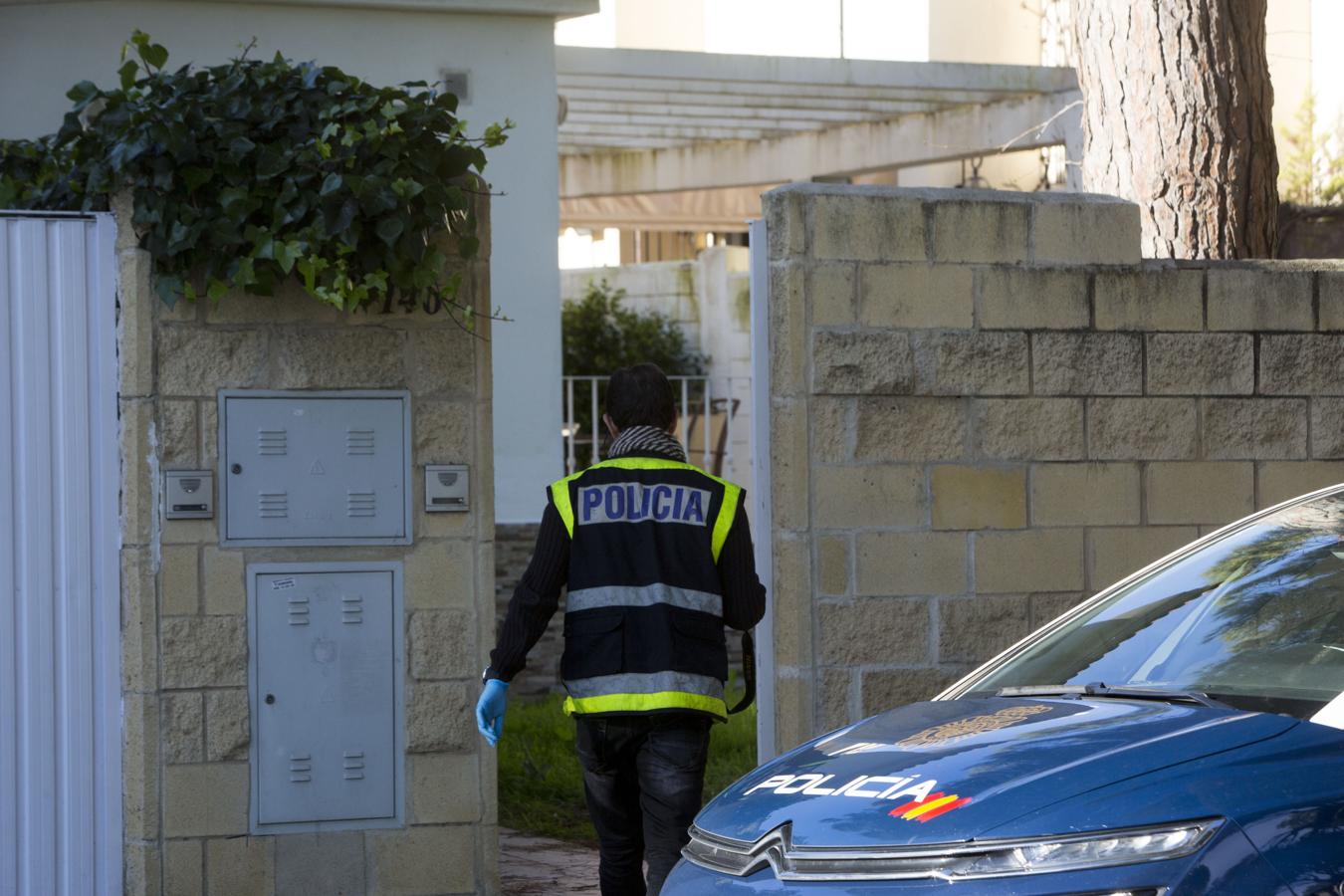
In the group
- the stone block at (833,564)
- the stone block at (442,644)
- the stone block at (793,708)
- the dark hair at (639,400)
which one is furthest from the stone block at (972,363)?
the stone block at (442,644)

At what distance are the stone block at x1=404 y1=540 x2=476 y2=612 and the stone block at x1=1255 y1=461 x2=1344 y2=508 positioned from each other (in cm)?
279

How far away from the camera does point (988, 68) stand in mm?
12781

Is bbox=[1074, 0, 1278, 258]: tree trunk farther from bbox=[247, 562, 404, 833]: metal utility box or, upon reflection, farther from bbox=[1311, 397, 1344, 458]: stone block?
bbox=[247, 562, 404, 833]: metal utility box

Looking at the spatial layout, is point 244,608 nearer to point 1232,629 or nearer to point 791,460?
point 791,460

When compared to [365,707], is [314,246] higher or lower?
higher

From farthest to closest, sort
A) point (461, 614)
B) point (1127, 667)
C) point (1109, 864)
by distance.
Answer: point (461, 614), point (1127, 667), point (1109, 864)

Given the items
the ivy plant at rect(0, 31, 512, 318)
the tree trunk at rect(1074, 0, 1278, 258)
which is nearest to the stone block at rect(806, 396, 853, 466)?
the ivy plant at rect(0, 31, 512, 318)

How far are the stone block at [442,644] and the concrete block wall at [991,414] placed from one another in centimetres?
103

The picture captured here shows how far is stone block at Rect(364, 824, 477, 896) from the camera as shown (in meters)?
5.41

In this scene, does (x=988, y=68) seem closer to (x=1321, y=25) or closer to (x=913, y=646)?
(x=1321, y=25)

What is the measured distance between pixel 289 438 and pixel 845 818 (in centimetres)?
288

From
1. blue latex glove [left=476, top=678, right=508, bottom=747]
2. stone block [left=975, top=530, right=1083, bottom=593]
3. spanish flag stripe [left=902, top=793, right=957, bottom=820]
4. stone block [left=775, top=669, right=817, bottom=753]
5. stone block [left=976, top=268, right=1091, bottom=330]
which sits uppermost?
stone block [left=976, top=268, right=1091, bottom=330]

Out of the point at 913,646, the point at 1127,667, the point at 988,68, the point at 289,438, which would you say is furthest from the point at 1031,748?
the point at 988,68

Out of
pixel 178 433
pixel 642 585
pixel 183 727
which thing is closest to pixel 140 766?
pixel 183 727
